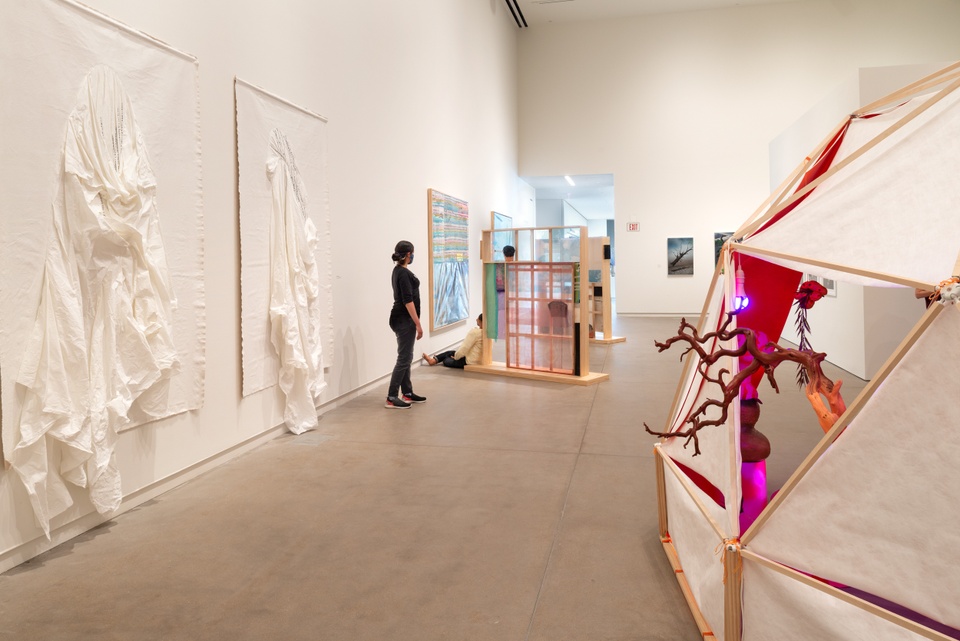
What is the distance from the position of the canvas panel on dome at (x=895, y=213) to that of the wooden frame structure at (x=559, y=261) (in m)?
4.47

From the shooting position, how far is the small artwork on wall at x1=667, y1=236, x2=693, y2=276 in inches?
Answer: 538

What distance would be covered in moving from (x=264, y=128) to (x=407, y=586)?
130 inches

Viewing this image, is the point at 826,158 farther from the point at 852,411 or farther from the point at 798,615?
the point at 798,615

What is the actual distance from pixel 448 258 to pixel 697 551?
272 inches

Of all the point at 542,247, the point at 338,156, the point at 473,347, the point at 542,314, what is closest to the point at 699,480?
the point at 338,156

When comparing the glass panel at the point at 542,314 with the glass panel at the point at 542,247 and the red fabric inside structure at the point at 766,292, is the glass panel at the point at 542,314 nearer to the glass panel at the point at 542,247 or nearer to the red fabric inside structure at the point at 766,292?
the glass panel at the point at 542,247

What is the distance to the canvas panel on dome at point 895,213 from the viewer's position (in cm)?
161

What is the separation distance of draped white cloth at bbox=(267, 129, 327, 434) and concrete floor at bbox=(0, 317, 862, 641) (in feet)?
1.07

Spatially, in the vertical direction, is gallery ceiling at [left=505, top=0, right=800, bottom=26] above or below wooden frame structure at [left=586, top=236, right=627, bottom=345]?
above

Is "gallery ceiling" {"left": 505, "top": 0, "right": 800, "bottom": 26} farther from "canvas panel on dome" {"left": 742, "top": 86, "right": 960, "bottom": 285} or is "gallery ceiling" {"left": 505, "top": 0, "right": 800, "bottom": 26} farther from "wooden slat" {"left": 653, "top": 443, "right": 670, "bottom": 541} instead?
"canvas panel on dome" {"left": 742, "top": 86, "right": 960, "bottom": 285}

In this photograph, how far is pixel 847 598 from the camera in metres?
1.53

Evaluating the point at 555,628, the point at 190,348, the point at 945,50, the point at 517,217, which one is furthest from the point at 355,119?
the point at 945,50

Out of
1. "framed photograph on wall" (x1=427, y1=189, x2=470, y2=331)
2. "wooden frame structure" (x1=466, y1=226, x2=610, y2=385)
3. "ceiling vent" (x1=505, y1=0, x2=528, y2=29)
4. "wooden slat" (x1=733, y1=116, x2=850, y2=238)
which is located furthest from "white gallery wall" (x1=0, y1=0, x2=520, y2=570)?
A: "wooden slat" (x1=733, y1=116, x2=850, y2=238)

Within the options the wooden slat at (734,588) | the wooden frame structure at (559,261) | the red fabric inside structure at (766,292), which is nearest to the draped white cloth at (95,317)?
the wooden slat at (734,588)
